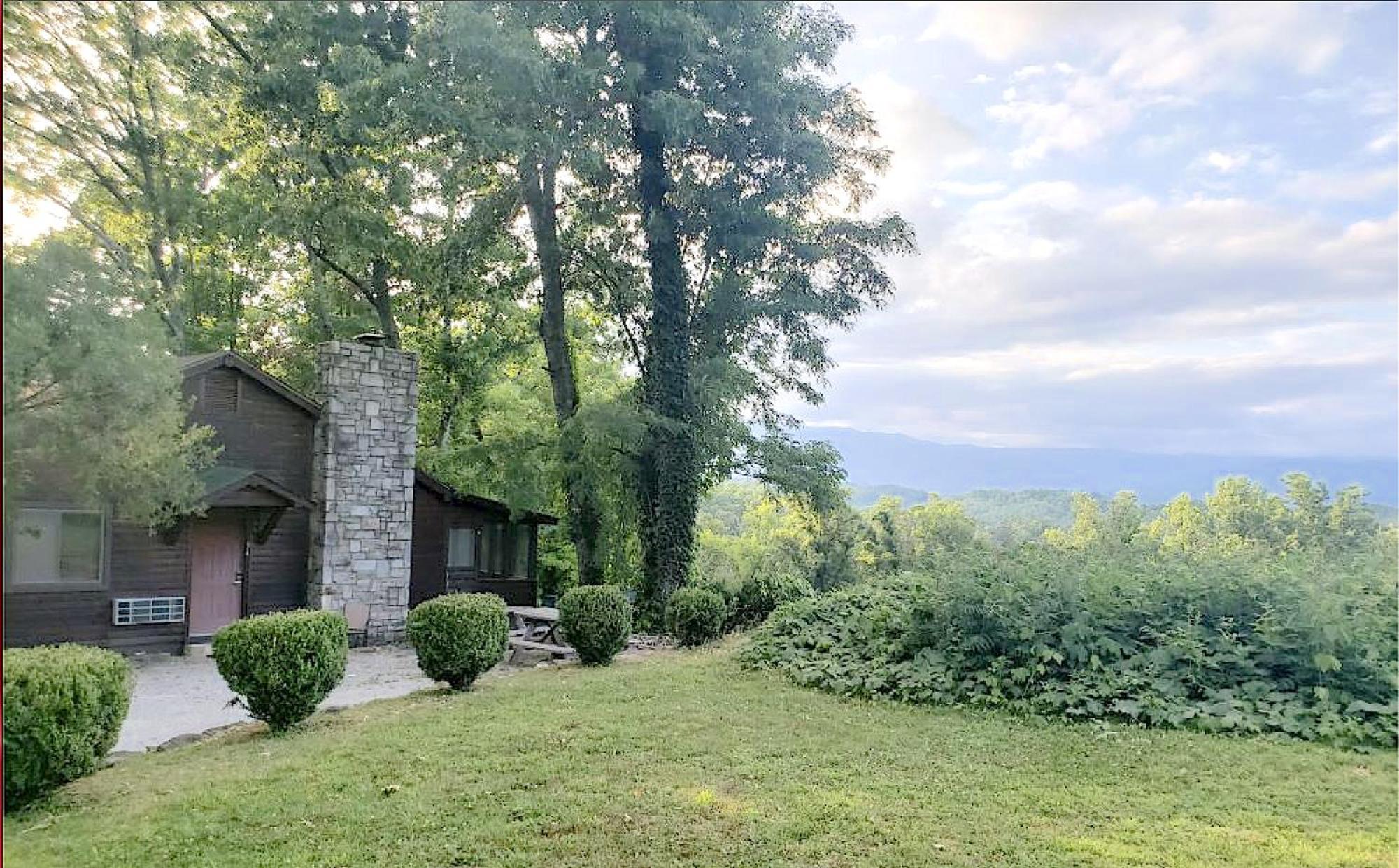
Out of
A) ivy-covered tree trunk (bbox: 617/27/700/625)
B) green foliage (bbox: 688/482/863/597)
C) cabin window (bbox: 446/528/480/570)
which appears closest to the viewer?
ivy-covered tree trunk (bbox: 617/27/700/625)

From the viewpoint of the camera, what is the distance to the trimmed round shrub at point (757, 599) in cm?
966

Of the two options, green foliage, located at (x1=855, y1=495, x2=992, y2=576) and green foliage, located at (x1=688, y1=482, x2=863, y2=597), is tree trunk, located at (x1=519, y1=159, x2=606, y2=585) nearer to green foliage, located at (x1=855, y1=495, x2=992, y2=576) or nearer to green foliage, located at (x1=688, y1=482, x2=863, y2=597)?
green foliage, located at (x1=688, y1=482, x2=863, y2=597)

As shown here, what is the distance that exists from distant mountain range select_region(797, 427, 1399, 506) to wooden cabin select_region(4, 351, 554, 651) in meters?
6.14

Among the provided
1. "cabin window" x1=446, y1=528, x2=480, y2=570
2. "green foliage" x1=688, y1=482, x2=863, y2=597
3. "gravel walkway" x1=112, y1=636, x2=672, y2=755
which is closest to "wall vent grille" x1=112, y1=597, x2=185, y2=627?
"gravel walkway" x1=112, y1=636, x2=672, y2=755

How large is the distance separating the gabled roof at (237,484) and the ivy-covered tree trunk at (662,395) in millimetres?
4114

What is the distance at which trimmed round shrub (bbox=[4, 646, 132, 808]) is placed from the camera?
3.43 meters

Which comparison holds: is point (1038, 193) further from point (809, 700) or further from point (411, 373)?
point (411, 373)

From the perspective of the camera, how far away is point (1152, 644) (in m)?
5.36

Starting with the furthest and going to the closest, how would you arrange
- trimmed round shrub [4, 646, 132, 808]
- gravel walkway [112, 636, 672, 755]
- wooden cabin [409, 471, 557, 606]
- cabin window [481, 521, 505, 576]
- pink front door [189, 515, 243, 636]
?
cabin window [481, 521, 505, 576] < wooden cabin [409, 471, 557, 606] < pink front door [189, 515, 243, 636] < gravel walkway [112, 636, 672, 755] < trimmed round shrub [4, 646, 132, 808]

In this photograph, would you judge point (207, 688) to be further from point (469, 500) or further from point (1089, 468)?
point (1089, 468)

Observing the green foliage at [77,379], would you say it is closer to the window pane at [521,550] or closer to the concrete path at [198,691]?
the concrete path at [198,691]

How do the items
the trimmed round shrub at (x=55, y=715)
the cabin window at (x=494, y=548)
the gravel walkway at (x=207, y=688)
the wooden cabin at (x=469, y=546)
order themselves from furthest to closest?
the cabin window at (x=494, y=548)
the wooden cabin at (x=469, y=546)
the gravel walkway at (x=207, y=688)
the trimmed round shrub at (x=55, y=715)

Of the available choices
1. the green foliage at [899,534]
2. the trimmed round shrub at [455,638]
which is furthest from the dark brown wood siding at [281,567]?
the green foliage at [899,534]

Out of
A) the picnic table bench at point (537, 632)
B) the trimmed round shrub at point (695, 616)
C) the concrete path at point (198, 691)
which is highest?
the trimmed round shrub at point (695, 616)
